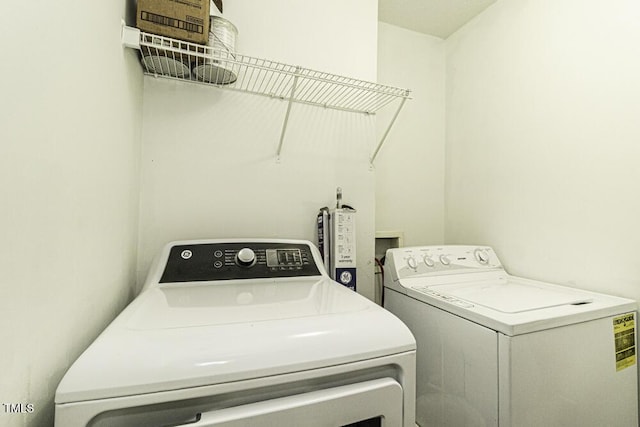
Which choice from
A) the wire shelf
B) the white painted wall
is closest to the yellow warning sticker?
the white painted wall

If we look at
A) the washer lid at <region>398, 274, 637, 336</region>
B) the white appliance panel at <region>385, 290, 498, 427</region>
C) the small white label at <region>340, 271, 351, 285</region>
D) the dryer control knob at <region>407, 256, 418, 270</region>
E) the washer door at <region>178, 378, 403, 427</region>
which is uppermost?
the dryer control knob at <region>407, 256, 418, 270</region>

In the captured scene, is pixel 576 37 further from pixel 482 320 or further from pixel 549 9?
pixel 482 320

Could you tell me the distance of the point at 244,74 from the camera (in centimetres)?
140

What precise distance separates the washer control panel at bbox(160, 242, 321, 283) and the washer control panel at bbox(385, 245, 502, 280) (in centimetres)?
48

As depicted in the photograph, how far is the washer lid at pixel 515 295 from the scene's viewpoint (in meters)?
1.08

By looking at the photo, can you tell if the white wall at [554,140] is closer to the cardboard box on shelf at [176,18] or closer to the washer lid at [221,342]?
the washer lid at [221,342]

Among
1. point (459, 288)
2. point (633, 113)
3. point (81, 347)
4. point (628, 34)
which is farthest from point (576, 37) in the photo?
point (81, 347)

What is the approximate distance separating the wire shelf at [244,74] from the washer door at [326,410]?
1.06 m

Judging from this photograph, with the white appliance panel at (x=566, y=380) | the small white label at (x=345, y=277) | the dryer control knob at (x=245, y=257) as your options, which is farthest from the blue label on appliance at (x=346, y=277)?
the white appliance panel at (x=566, y=380)

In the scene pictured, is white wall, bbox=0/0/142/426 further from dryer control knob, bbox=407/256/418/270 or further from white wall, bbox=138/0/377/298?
dryer control knob, bbox=407/256/418/270

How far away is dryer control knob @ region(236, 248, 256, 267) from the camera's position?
1.15 m

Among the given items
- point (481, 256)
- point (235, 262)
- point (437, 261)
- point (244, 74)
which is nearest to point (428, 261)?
point (437, 261)

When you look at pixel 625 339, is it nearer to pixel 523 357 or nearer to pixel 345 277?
pixel 523 357

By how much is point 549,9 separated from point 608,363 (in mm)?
1678
